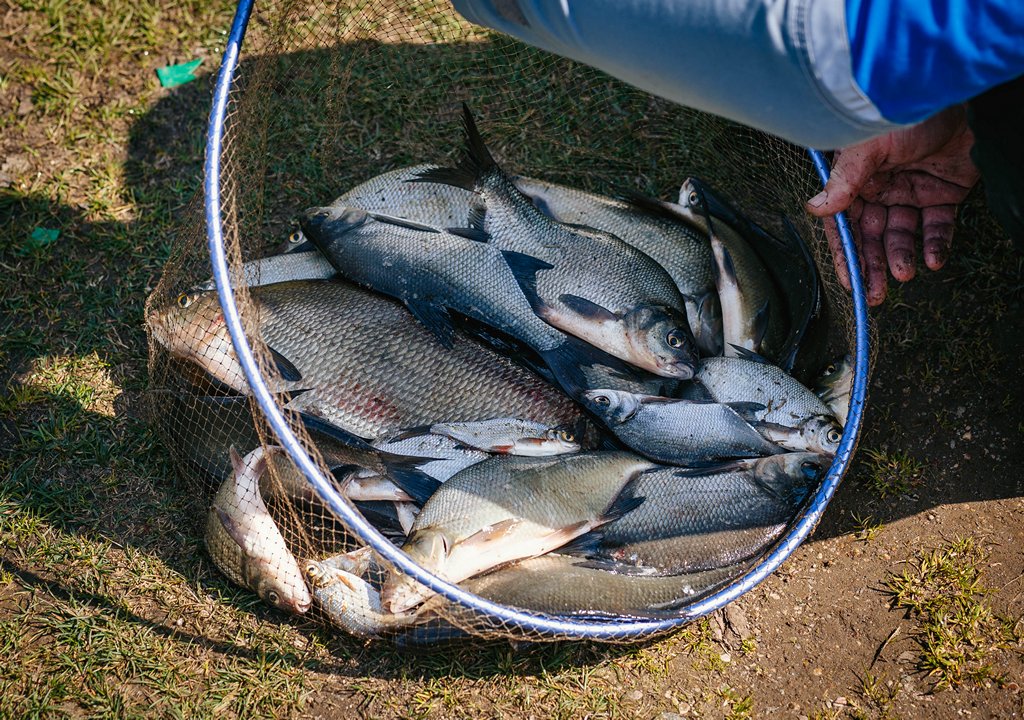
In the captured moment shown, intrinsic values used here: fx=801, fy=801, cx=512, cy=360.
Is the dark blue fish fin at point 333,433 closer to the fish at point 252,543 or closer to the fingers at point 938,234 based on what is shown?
the fish at point 252,543

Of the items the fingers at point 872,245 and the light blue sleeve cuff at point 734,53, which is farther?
the fingers at point 872,245

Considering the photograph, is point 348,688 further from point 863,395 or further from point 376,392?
point 863,395

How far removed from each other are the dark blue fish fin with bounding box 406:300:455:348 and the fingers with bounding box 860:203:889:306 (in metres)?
1.49

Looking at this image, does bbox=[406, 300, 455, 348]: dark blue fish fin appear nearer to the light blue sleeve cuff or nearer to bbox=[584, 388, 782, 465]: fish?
bbox=[584, 388, 782, 465]: fish

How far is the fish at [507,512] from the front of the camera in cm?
240

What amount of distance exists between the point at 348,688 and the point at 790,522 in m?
1.52

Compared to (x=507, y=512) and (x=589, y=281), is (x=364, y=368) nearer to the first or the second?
(x=507, y=512)

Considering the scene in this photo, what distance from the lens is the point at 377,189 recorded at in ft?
10.2

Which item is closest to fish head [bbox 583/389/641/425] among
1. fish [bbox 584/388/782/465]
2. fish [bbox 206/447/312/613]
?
fish [bbox 584/388/782/465]

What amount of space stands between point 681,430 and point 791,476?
0.38 m

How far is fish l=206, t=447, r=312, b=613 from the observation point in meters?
2.57

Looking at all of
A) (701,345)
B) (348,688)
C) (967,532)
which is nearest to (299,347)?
(348,688)

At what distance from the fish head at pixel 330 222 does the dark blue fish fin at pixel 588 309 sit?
0.82m

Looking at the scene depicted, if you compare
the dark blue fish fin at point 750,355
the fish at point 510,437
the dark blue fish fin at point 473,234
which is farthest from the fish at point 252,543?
the dark blue fish fin at point 750,355
